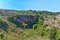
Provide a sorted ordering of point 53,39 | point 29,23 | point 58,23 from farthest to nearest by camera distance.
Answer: point 29,23
point 58,23
point 53,39

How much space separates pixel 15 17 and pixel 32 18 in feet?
30.0

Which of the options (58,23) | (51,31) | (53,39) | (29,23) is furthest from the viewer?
(29,23)

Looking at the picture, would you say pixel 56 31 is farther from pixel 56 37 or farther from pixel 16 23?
pixel 16 23

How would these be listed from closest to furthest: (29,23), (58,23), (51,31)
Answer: (51,31) < (58,23) < (29,23)

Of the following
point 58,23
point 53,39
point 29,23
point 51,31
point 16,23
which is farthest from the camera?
point 29,23

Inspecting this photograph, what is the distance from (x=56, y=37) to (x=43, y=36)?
227 inches

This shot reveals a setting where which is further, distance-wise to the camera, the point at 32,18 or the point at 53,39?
the point at 32,18

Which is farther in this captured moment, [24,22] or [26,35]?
[24,22]

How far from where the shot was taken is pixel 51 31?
57.9 metres

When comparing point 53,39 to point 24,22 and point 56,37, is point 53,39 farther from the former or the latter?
point 24,22

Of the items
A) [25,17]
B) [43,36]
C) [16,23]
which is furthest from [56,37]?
[25,17]

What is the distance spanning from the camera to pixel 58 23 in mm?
67938

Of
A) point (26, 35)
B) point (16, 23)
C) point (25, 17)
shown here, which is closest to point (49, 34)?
point (26, 35)

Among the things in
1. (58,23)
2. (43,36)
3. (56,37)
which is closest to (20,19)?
(58,23)
